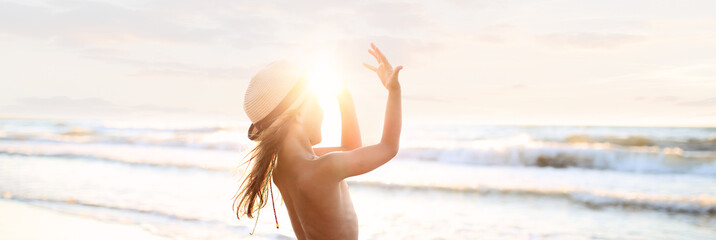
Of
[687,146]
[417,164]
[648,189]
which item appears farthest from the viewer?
[687,146]

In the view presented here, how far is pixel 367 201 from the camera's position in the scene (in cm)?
868

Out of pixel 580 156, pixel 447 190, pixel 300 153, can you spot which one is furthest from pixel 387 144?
pixel 580 156

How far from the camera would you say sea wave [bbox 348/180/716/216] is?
29.8ft

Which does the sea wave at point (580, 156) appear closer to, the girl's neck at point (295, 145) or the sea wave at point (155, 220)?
the sea wave at point (155, 220)

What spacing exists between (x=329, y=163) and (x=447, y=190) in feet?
29.2

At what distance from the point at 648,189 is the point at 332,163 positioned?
11226 millimetres

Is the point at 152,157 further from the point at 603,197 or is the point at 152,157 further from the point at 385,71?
the point at 385,71

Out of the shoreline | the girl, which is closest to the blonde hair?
the girl

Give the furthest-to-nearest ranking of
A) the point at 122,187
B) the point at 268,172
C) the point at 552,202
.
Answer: the point at 122,187, the point at 552,202, the point at 268,172

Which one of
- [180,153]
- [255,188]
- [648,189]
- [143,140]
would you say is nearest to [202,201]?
[255,188]

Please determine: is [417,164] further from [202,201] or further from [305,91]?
[305,91]

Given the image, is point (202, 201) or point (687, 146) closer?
point (202, 201)

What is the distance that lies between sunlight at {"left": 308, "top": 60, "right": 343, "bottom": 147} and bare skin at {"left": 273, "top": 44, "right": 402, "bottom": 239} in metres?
0.03

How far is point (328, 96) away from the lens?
1.92m
